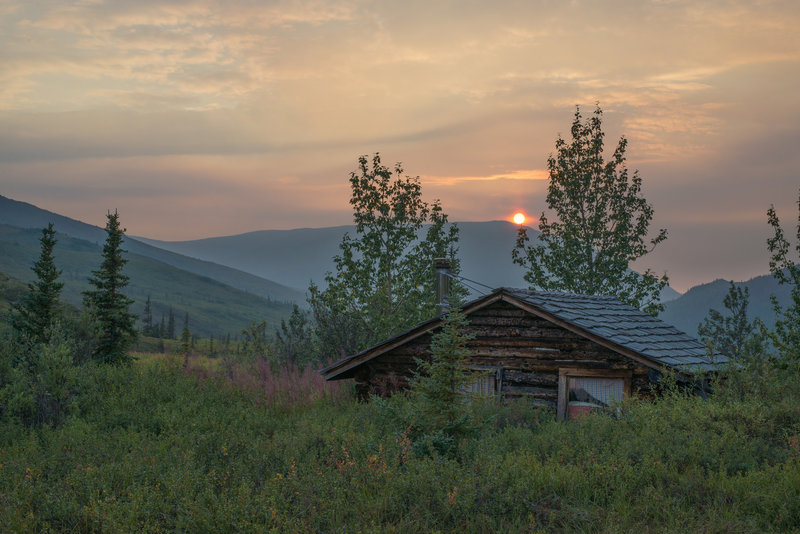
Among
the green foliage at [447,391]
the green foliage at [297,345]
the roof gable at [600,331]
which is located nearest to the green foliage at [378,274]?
the green foliage at [297,345]

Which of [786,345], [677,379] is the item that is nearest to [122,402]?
[677,379]

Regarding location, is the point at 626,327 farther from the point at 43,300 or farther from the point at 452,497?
the point at 43,300

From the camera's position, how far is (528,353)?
50.8 ft

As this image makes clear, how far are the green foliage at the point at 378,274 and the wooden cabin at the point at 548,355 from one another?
7678mm

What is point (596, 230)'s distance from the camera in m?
34.1

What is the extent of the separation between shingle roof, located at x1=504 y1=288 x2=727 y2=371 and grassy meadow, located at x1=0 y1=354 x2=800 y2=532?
2.01 metres

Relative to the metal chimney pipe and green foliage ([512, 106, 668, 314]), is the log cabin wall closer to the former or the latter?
the metal chimney pipe

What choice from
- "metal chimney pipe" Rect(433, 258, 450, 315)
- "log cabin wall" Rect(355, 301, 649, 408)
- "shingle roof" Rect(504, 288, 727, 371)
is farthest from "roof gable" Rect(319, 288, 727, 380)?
"metal chimney pipe" Rect(433, 258, 450, 315)

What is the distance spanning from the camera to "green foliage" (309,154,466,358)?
25.4 metres

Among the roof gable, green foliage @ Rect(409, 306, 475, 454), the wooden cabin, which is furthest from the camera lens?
the wooden cabin

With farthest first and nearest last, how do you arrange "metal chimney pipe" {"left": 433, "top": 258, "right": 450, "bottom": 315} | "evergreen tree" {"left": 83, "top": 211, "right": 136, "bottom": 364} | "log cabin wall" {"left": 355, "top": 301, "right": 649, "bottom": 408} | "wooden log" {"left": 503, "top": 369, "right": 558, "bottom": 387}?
1. "evergreen tree" {"left": 83, "top": 211, "right": 136, "bottom": 364}
2. "metal chimney pipe" {"left": 433, "top": 258, "right": 450, "bottom": 315}
3. "wooden log" {"left": 503, "top": 369, "right": 558, "bottom": 387}
4. "log cabin wall" {"left": 355, "top": 301, "right": 649, "bottom": 408}

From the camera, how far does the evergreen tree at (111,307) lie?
2495cm

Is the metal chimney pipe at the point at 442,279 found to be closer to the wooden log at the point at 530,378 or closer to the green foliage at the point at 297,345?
the wooden log at the point at 530,378

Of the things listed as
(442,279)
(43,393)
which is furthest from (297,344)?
(43,393)
